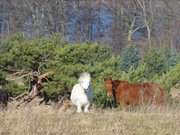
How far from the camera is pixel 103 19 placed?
55.9 meters

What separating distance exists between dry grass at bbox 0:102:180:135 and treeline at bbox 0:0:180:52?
42.4m

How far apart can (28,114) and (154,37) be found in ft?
153

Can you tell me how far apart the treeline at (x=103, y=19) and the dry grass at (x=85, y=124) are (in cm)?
4240

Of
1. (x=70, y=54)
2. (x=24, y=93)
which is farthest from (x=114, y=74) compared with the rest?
(x=24, y=93)

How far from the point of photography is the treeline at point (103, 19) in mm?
51906

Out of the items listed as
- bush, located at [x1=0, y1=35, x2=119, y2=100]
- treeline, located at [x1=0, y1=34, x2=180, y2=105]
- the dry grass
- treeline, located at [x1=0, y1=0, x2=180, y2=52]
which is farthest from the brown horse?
treeline, located at [x1=0, y1=0, x2=180, y2=52]

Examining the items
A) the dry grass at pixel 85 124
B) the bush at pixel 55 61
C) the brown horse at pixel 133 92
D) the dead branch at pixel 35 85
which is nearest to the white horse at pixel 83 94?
the brown horse at pixel 133 92

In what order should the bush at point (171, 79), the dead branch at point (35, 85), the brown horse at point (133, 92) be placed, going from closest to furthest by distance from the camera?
the brown horse at point (133, 92), the dead branch at point (35, 85), the bush at point (171, 79)

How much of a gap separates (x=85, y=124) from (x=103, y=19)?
4929 cm

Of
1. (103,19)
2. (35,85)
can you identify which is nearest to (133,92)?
(35,85)

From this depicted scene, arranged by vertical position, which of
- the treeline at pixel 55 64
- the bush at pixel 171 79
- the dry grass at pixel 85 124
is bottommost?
the bush at pixel 171 79

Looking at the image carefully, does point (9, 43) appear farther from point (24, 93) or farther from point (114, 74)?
point (114, 74)

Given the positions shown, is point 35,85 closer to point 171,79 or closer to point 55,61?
point 55,61

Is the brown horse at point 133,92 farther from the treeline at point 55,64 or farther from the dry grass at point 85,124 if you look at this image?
the dry grass at point 85,124
